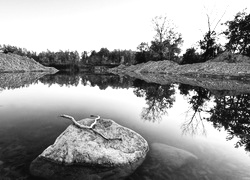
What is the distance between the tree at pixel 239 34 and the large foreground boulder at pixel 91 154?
45.6 meters

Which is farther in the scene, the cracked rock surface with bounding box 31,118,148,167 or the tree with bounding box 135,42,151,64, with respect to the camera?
the tree with bounding box 135,42,151,64

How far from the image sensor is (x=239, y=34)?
3666 cm

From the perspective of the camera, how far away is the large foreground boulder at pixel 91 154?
11.5 feet

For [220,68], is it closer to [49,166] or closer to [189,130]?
[189,130]

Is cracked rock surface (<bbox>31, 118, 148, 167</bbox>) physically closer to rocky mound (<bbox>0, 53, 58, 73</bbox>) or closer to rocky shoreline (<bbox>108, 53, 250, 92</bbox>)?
rocky shoreline (<bbox>108, 53, 250, 92</bbox>)

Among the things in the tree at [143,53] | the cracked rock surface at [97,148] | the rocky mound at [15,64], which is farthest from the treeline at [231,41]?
the rocky mound at [15,64]

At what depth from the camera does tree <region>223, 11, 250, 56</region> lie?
35019 mm

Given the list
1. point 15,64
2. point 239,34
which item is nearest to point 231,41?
point 239,34

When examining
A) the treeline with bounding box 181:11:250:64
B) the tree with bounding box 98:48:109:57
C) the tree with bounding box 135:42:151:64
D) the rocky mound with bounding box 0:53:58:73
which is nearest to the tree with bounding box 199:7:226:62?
the treeline with bounding box 181:11:250:64

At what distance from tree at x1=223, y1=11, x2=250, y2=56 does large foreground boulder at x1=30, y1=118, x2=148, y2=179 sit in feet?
150

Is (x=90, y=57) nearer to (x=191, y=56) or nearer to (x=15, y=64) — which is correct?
(x=15, y=64)

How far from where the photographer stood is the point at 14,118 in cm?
687

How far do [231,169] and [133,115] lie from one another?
194 inches

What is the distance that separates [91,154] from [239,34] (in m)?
48.5
